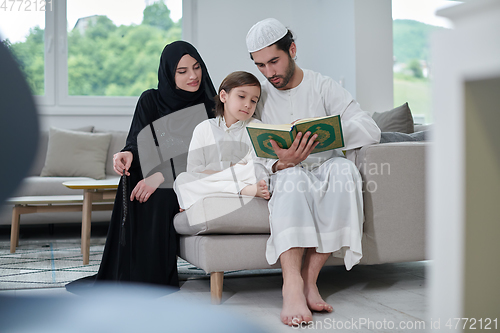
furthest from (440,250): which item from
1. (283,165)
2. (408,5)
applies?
(408,5)

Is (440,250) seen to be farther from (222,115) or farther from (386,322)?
(222,115)

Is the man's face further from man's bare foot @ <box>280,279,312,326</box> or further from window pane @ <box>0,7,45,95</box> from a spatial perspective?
window pane @ <box>0,7,45,95</box>

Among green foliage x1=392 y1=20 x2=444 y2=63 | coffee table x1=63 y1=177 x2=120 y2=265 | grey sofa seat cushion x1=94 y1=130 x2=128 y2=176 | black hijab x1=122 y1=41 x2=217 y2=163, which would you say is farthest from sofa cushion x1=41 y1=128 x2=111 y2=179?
green foliage x1=392 y1=20 x2=444 y2=63

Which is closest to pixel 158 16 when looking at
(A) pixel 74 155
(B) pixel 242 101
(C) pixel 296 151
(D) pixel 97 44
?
(D) pixel 97 44

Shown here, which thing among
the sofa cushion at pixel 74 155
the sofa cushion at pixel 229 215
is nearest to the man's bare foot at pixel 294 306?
the sofa cushion at pixel 229 215

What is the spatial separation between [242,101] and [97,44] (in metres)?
2.82

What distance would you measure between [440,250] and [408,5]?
12.6 ft

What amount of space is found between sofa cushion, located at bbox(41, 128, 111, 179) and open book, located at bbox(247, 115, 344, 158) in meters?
2.35

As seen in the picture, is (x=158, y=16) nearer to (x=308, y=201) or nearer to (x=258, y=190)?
(x=258, y=190)

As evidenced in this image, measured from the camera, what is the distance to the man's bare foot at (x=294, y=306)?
1.27 m

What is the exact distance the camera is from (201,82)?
2113 mm

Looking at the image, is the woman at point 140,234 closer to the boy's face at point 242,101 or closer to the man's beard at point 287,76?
the boy's face at point 242,101

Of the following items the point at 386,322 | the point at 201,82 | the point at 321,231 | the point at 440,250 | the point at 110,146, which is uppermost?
the point at 201,82

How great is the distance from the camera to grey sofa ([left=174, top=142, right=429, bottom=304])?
153 centimetres
